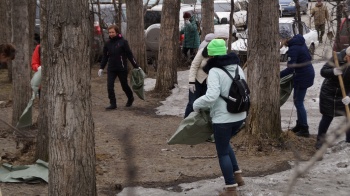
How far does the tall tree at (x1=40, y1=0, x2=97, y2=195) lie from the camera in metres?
4.98

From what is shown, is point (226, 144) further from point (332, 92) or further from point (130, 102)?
point (130, 102)

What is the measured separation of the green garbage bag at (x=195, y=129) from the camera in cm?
684

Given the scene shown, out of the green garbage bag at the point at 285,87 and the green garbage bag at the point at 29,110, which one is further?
the green garbage bag at the point at 285,87

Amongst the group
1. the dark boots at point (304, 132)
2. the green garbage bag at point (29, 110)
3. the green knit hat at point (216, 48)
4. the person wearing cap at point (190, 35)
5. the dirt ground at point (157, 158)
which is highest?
the green knit hat at point (216, 48)

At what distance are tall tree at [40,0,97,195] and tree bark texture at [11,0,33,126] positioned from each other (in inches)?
195

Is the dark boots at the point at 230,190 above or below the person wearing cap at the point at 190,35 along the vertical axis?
below

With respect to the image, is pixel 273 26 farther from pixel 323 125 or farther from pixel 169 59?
pixel 169 59

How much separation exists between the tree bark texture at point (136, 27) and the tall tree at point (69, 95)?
10739mm

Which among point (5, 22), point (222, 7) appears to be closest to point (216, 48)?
point (5, 22)

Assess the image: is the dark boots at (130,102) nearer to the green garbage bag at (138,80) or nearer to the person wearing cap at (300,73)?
the green garbage bag at (138,80)

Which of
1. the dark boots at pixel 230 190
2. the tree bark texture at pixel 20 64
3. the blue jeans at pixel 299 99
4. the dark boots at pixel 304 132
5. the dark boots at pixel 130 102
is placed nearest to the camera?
the dark boots at pixel 230 190

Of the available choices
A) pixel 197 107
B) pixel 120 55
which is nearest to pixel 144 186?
pixel 197 107

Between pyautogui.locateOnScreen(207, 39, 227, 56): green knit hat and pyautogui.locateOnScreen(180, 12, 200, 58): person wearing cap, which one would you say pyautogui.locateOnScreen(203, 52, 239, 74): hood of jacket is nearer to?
pyautogui.locateOnScreen(207, 39, 227, 56): green knit hat

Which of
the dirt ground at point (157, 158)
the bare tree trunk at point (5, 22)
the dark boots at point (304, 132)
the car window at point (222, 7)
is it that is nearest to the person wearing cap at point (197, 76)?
the dirt ground at point (157, 158)
